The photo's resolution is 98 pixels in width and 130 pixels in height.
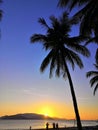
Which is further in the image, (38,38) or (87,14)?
(38,38)

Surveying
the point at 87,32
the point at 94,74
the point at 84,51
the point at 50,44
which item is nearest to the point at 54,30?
the point at 50,44

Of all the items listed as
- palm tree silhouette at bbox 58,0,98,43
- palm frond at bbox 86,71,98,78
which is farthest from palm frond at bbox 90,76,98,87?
palm tree silhouette at bbox 58,0,98,43

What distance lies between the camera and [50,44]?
1197 inches

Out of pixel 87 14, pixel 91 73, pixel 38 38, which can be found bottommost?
pixel 87 14

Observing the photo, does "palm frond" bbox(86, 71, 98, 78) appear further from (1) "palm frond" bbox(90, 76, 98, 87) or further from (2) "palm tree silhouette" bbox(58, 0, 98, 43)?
(2) "palm tree silhouette" bbox(58, 0, 98, 43)

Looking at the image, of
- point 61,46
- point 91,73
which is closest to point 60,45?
point 61,46

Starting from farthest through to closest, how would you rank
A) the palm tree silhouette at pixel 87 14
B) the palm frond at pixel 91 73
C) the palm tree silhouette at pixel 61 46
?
the palm frond at pixel 91 73
the palm tree silhouette at pixel 61 46
the palm tree silhouette at pixel 87 14

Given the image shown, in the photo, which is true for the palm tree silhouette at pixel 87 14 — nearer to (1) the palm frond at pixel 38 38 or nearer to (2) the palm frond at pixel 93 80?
(1) the palm frond at pixel 38 38

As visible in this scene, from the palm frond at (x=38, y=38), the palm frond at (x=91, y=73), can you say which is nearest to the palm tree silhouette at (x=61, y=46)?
the palm frond at (x=38, y=38)

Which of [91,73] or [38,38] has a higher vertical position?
[91,73]

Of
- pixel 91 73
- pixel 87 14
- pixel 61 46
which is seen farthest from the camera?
pixel 91 73

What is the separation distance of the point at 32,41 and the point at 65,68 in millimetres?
5533

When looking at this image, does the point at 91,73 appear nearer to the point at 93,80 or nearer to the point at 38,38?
the point at 93,80

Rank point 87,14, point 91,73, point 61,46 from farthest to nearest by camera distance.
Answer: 1. point 91,73
2. point 61,46
3. point 87,14
